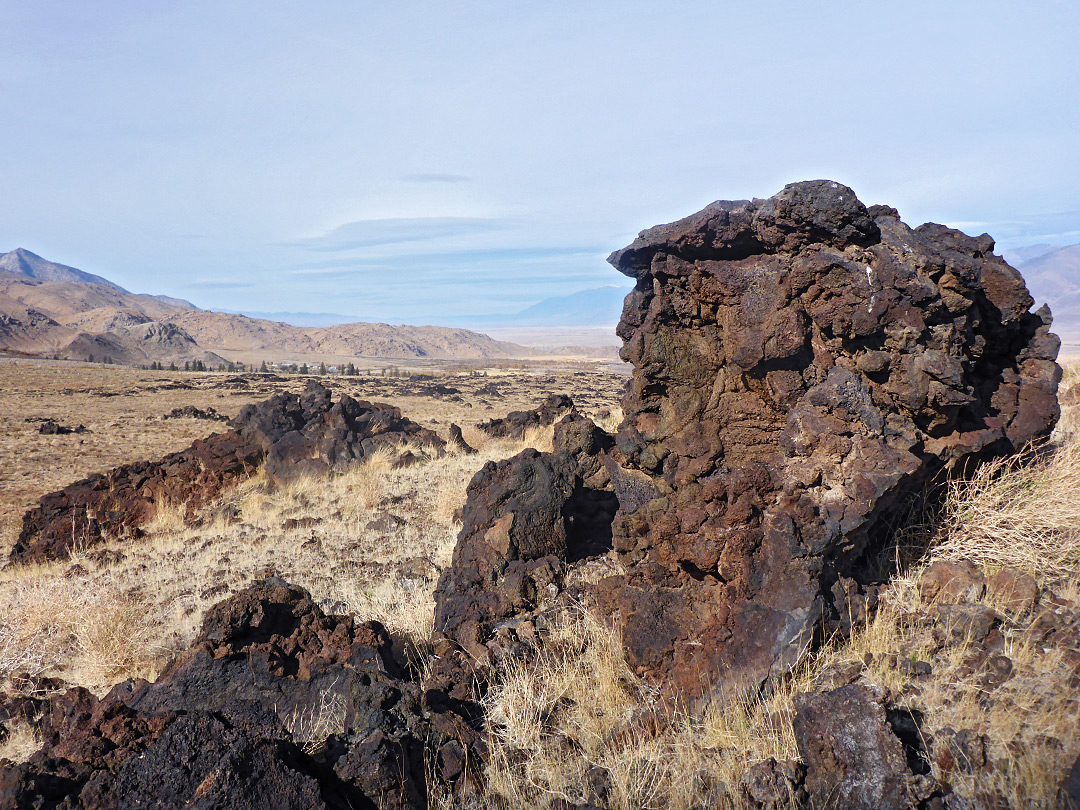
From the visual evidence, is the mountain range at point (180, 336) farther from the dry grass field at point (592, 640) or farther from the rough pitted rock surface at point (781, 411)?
the rough pitted rock surface at point (781, 411)

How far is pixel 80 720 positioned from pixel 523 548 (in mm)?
3076

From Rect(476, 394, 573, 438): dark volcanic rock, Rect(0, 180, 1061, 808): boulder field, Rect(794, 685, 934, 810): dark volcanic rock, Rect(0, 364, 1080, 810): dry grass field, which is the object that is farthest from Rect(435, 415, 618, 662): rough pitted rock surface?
Rect(476, 394, 573, 438): dark volcanic rock

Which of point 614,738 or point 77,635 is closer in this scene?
point 614,738

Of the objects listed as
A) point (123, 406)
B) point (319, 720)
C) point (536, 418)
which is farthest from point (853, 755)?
point (123, 406)

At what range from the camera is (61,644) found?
546 centimetres

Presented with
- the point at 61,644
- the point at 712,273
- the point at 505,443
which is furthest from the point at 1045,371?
the point at 505,443

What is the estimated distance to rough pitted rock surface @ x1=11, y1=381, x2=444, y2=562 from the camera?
29.9 feet

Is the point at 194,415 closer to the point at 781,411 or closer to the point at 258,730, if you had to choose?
the point at 258,730

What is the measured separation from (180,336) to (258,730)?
8534cm

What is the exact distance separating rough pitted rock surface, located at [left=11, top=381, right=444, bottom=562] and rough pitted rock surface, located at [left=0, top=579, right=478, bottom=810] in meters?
6.36

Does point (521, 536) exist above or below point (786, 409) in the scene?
below

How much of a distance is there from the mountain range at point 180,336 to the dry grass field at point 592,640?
59.5 m

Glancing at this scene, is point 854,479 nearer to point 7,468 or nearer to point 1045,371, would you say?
point 1045,371

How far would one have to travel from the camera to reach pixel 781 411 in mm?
3883
